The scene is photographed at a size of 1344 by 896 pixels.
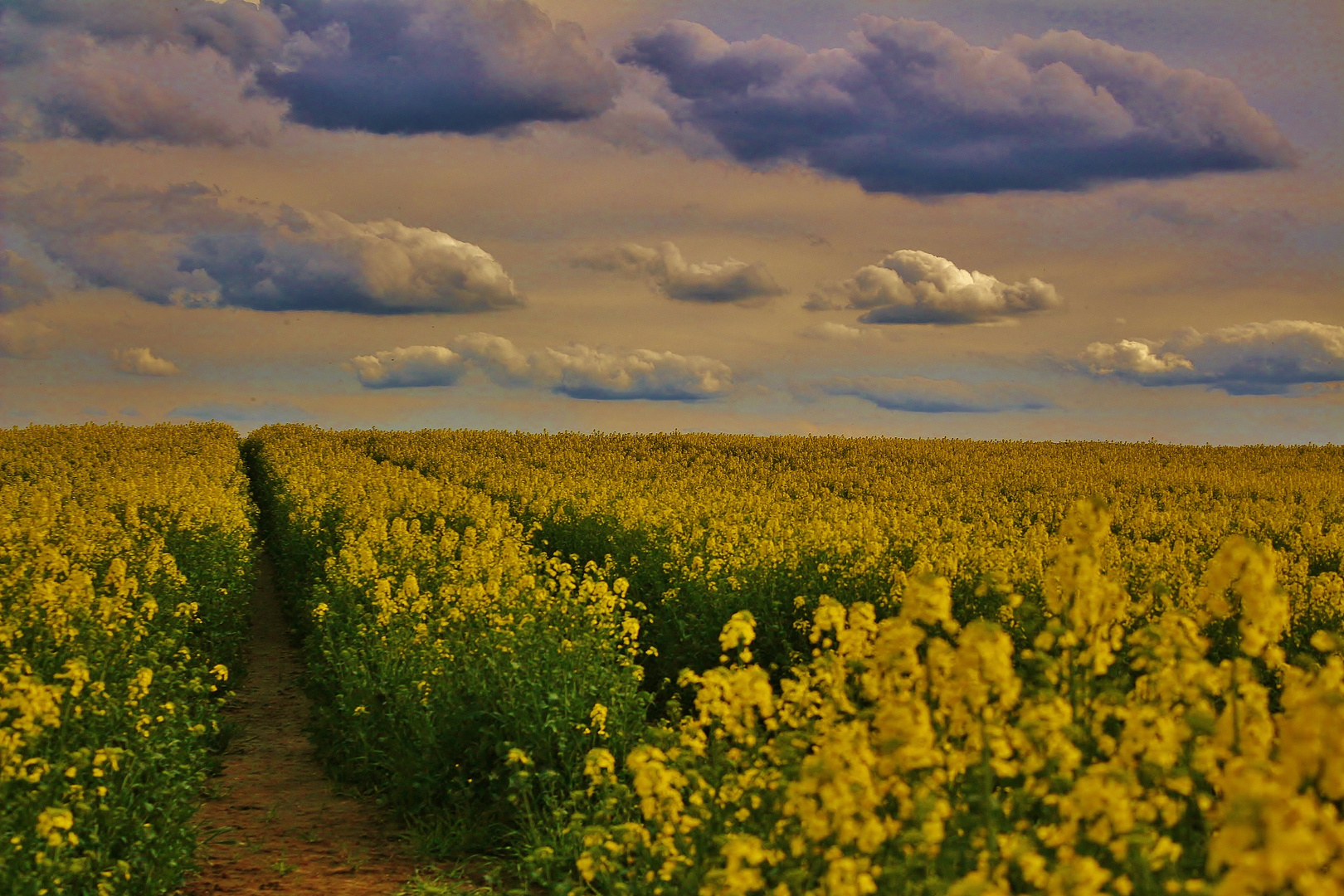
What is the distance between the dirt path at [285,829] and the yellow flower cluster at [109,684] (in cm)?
45

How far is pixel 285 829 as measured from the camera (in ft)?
30.2

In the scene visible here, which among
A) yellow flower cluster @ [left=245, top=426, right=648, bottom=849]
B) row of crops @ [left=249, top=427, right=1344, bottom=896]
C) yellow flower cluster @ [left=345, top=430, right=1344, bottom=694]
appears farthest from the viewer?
yellow flower cluster @ [left=345, top=430, right=1344, bottom=694]

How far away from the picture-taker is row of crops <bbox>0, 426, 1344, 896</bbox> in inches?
163

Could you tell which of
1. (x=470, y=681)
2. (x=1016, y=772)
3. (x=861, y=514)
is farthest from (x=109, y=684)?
(x=861, y=514)

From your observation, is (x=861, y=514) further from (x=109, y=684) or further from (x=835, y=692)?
(x=835, y=692)

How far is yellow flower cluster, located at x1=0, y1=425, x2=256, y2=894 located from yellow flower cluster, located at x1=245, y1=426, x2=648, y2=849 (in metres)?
1.48

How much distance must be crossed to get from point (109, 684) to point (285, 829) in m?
2.01

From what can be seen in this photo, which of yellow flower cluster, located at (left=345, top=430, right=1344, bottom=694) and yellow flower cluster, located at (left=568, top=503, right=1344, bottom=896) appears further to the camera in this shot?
yellow flower cluster, located at (left=345, top=430, right=1344, bottom=694)

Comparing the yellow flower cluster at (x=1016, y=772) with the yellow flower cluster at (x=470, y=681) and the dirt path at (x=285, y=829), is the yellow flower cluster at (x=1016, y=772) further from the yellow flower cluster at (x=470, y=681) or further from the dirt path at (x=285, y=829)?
the dirt path at (x=285, y=829)

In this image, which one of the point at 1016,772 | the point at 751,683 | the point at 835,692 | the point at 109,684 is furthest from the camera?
the point at 109,684

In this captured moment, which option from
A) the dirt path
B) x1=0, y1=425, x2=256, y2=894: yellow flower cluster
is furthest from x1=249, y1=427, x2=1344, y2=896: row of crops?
x1=0, y1=425, x2=256, y2=894: yellow flower cluster

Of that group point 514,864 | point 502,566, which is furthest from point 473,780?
point 502,566

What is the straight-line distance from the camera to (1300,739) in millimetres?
3301

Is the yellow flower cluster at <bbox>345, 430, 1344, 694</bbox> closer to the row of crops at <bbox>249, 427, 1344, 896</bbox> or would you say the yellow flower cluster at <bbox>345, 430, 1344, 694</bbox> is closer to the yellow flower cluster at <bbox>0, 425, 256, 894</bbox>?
the row of crops at <bbox>249, 427, 1344, 896</bbox>
